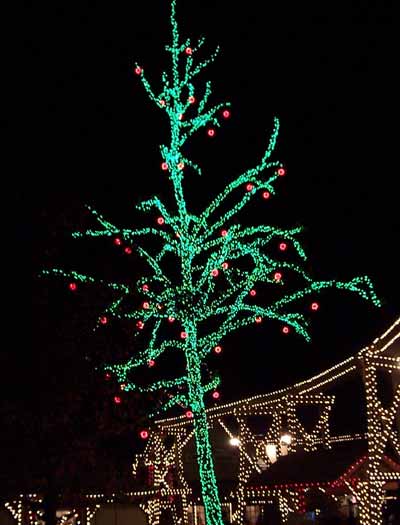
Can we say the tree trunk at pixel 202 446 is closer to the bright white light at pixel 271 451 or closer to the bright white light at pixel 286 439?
the bright white light at pixel 286 439

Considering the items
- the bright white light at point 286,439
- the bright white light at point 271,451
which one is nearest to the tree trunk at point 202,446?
the bright white light at point 286,439

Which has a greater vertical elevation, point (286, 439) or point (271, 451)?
point (271, 451)

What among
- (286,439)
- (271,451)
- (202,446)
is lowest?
(202,446)

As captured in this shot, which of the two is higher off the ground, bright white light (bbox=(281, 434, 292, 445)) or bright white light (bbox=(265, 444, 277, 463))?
bright white light (bbox=(265, 444, 277, 463))

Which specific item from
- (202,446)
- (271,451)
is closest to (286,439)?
(271,451)

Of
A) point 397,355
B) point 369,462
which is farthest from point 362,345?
point 369,462

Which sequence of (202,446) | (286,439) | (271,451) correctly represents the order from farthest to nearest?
(271,451) → (286,439) → (202,446)

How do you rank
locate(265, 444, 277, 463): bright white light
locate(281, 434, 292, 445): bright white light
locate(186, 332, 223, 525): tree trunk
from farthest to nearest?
locate(265, 444, 277, 463): bright white light
locate(281, 434, 292, 445): bright white light
locate(186, 332, 223, 525): tree trunk

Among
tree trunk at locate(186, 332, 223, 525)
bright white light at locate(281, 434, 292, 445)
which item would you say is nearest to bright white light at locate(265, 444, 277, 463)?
bright white light at locate(281, 434, 292, 445)

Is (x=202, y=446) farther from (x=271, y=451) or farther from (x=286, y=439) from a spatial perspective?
(x=271, y=451)

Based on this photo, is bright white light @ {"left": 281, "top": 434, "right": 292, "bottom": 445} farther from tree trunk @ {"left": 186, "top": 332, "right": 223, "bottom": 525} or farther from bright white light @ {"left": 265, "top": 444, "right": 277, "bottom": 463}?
tree trunk @ {"left": 186, "top": 332, "right": 223, "bottom": 525}

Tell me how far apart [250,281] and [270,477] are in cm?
679

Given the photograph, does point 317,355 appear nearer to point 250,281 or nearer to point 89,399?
point 250,281

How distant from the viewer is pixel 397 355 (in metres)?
14.1
